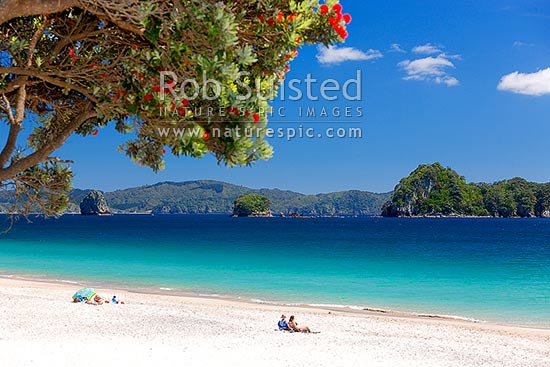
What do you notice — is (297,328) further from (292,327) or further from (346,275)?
(346,275)

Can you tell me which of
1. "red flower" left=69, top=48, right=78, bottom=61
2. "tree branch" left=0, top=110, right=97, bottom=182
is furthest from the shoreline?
"red flower" left=69, top=48, right=78, bottom=61

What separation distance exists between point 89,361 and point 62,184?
412 cm

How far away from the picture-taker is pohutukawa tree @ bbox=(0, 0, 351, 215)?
416 centimetres

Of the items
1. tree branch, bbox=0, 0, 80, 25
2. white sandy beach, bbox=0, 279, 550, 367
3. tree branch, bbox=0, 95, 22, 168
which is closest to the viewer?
tree branch, bbox=0, 0, 80, 25

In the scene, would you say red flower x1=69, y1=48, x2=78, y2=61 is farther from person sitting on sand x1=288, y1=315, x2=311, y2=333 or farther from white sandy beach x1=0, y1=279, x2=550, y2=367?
person sitting on sand x1=288, y1=315, x2=311, y2=333

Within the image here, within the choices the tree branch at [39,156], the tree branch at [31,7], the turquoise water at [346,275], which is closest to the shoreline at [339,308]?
the turquoise water at [346,275]

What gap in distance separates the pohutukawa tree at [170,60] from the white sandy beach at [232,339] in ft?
20.7

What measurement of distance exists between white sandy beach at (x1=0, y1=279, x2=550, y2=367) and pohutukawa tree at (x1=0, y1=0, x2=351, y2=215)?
6317 millimetres

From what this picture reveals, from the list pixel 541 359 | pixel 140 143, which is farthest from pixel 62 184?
pixel 541 359

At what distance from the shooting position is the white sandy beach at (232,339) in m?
10.8

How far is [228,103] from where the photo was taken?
13.9 ft

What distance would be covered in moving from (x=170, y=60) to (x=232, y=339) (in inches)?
414

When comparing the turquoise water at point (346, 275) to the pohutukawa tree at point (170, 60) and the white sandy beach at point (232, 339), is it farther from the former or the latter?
the pohutukawa tree at point (170, 60)

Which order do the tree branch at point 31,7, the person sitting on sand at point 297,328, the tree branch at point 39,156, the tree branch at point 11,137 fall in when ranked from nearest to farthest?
the tree branch at point 31,7 < the tree branch at point 39,156 < the tree branch at point 11,137 < the person sitting on sand at point 297,328
